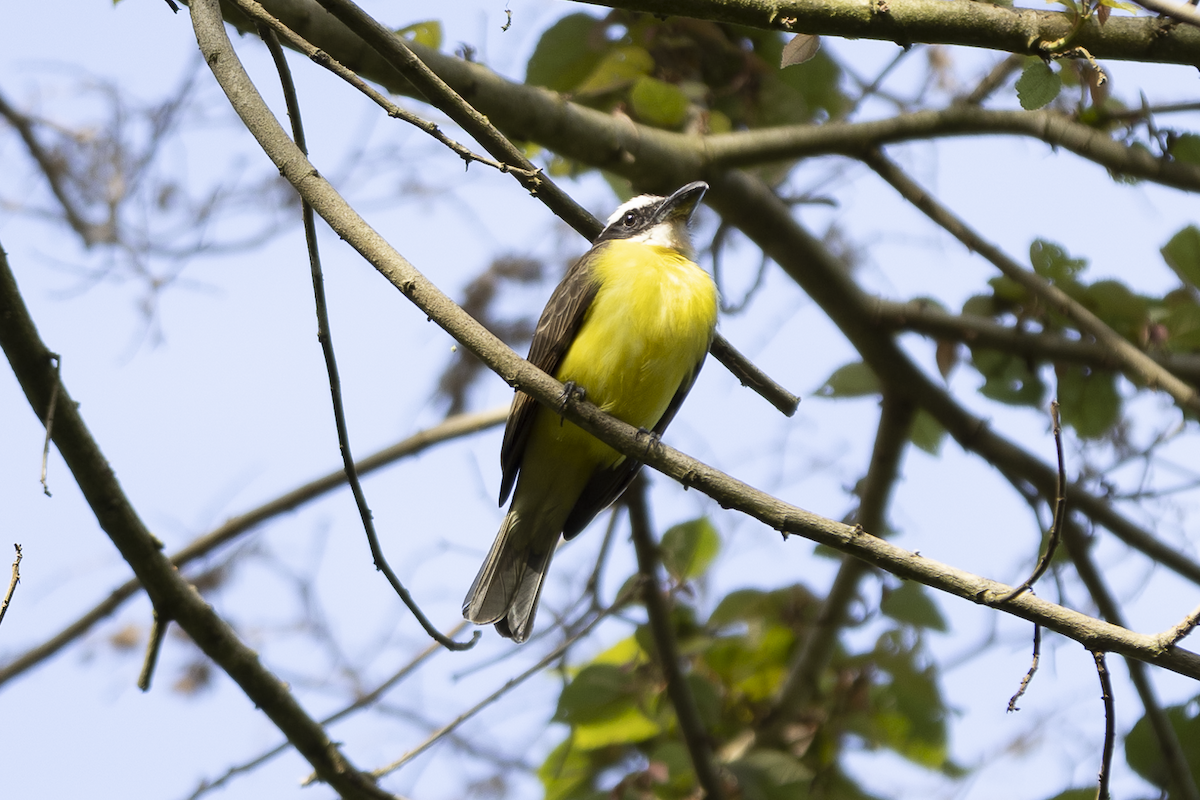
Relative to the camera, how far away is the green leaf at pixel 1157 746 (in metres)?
4.24

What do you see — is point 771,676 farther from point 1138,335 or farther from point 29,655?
point 29,655

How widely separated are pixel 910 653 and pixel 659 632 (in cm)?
157

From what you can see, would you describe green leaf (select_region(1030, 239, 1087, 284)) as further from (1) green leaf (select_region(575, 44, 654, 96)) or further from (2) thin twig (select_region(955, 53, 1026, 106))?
(1) green leaf (select_region(575, 44, 654, 96))

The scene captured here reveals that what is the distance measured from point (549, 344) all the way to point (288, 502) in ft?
6.88

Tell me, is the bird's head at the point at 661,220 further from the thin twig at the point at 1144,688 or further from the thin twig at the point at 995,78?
the thin twig at the point at 1144,688

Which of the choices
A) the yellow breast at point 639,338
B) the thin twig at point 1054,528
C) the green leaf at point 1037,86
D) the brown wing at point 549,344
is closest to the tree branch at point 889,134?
the yellow breast at point 639,338

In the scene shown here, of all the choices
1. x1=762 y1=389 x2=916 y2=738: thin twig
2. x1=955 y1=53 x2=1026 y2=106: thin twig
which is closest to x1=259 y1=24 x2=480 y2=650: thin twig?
x1=762 y1=389 x2=916 y2=738: thin twig

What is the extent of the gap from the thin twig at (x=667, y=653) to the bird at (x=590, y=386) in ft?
1.75

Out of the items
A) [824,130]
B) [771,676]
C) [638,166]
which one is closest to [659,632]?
[771,676]

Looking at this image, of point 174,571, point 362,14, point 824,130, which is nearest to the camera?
point 362,14

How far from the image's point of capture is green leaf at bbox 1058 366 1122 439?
16.1 feet

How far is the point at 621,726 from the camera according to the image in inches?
201

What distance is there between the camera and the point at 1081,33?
9.57ft

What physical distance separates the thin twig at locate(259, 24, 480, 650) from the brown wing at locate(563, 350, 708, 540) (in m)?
1.32
